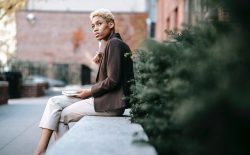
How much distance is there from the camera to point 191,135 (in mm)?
2146

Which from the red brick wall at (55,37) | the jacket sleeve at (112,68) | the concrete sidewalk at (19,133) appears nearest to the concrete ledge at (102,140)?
the jacket sleeve at (112,68)

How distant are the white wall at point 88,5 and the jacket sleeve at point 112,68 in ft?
157

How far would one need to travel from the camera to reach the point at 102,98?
5.48 metres

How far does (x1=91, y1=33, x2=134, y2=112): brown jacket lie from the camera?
5328mm

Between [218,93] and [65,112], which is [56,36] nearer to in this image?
[65,112]

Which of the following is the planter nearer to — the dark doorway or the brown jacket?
the dark doorway

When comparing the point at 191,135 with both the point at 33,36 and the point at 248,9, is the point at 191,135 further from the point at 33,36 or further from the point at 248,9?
the point at 33,36

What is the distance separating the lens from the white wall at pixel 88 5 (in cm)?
5355

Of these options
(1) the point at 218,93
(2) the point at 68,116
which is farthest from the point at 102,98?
(1) the point at 218,93

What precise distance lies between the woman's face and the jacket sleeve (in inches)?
16.3

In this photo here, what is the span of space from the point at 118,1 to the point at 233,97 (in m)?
52.9

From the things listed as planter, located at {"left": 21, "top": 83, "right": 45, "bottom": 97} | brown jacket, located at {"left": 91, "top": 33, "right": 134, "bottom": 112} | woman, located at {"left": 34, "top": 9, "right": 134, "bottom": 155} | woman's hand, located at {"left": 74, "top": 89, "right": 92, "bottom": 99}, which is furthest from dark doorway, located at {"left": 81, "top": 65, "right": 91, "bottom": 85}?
brown jacket, located at {"left": 91, "top": 33, "right": 134, "bottom": 112}

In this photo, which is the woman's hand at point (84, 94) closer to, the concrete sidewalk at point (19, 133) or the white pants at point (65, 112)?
the white pants at point (65, 112)

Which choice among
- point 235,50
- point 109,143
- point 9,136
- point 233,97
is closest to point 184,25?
point 235,50
